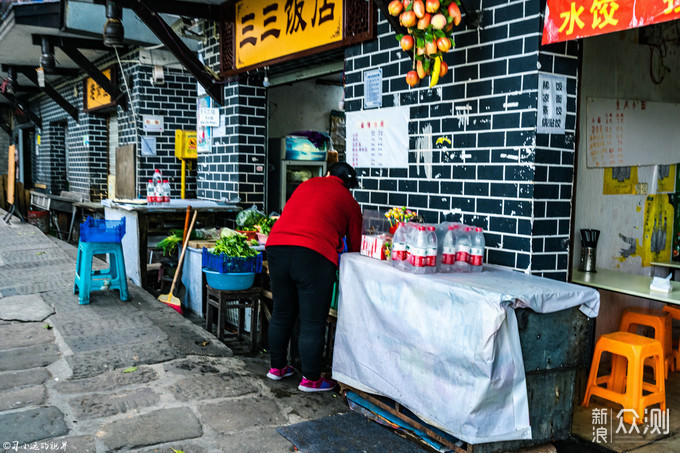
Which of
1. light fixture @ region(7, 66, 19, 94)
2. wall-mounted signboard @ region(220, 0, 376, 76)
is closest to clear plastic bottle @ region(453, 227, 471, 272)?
wall-mounted signboard @ region(220, 0, 376, 76)

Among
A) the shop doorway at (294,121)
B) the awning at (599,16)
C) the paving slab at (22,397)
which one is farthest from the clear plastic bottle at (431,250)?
the shop doorway at (294,121)

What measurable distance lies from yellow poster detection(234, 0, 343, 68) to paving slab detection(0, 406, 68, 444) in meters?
4.18

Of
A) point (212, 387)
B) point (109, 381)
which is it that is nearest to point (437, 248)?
point (212, 387)

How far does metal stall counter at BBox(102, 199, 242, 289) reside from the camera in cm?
750

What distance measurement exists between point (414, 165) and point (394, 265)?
4.28ft

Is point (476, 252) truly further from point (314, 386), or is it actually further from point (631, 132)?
point (631, 132)

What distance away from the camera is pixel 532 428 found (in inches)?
144

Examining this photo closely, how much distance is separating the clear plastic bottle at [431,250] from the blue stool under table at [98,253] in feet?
13.8

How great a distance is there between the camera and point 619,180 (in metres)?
5.53

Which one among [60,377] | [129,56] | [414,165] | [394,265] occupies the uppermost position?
[129,56]

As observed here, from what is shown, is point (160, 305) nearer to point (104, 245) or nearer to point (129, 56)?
point (104, 245)

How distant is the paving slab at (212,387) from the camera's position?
176 inches

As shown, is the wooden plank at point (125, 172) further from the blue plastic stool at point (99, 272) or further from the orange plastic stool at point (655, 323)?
the orange plastic stool at point (655, 323)

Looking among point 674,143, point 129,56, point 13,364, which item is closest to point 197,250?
point 13,364
